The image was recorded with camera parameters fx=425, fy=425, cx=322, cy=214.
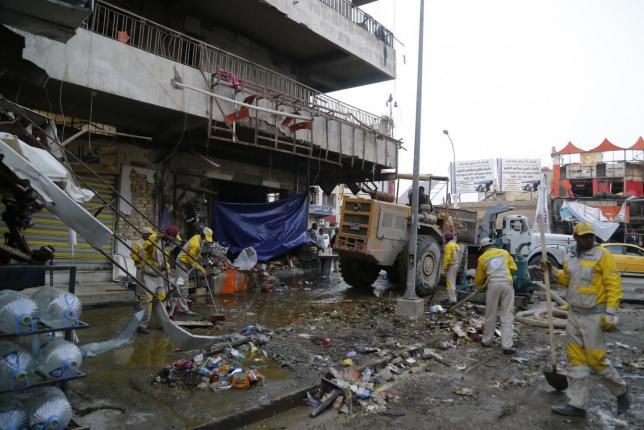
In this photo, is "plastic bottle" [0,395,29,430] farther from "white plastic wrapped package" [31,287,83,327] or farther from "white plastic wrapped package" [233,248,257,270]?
"white plastic wrapped package" [233,248,257,270]

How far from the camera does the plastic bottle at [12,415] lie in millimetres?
2822

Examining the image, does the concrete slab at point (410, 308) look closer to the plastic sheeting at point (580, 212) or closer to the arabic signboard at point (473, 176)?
the plastic sheeting at point (580, 212)

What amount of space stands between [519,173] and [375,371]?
29607mm

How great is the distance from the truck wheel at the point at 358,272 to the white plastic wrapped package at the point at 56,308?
9.04 meters

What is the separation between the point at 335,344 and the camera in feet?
20.2

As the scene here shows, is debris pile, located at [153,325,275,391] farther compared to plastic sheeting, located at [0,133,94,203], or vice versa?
debris pile, located at [153,325,275,391]

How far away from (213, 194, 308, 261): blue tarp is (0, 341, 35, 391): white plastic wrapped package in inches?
354

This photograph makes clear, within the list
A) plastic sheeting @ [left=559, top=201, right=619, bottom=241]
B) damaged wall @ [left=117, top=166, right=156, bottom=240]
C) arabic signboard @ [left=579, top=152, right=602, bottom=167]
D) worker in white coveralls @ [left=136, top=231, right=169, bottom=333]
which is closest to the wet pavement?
worker in white coveralls @ [left=136, top=231, right=169, bottom=333]

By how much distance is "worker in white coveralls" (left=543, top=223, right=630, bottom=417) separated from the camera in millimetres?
3932

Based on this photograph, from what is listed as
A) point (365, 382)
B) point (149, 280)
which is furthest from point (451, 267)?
point (149, 280)

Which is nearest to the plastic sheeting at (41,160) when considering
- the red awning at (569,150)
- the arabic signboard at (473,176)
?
the arabic signboard at (473,176)

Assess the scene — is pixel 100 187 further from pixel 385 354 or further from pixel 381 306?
pixel 385 354

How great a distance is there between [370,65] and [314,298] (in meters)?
8.67

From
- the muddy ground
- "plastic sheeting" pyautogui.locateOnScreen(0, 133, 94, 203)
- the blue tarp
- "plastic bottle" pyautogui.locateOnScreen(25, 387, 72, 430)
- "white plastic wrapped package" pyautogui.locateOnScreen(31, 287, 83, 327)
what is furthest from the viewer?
the blue tarp
